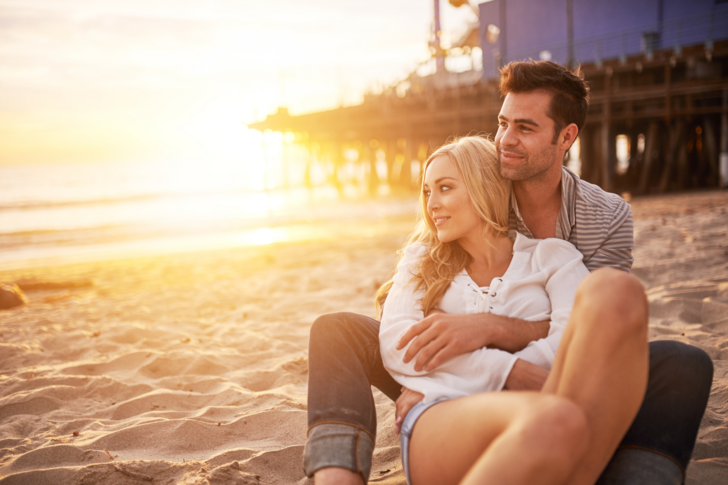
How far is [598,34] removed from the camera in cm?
1806

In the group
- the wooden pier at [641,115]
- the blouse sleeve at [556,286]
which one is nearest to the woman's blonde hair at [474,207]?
the blouse sleeve at [556,286]

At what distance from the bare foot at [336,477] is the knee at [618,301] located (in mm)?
907

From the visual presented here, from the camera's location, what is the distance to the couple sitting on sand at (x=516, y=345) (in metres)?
1.31

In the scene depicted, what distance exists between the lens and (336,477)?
1.60 meters

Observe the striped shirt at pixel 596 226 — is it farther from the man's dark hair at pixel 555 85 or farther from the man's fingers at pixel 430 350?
the man's fingers at pixel 430 350

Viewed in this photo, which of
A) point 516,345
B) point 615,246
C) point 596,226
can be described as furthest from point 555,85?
point 516,345

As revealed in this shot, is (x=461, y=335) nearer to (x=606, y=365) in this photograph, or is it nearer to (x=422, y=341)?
(x=422, y=341)

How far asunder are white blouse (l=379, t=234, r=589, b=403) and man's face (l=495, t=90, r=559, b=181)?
1.09ft

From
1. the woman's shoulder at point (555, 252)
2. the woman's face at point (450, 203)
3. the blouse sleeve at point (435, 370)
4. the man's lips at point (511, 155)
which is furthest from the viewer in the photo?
the man's lips at point (511, 155)

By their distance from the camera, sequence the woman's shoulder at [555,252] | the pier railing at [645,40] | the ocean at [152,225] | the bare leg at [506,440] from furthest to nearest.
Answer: the pier railing at [645,40]
the ocean at [152,225]
the woman's shoulder at [555,252]
the bare leg at [506,440]

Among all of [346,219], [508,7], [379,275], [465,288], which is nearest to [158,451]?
[465,288]

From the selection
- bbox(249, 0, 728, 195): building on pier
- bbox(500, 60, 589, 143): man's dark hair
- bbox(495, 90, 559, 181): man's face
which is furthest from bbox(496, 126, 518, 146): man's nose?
bbox(249, 0, 728, 195): building on pier

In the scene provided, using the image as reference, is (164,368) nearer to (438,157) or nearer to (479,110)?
(438,157)

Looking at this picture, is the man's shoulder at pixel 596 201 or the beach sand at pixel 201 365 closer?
the man's shoulder at pixel 596 201
